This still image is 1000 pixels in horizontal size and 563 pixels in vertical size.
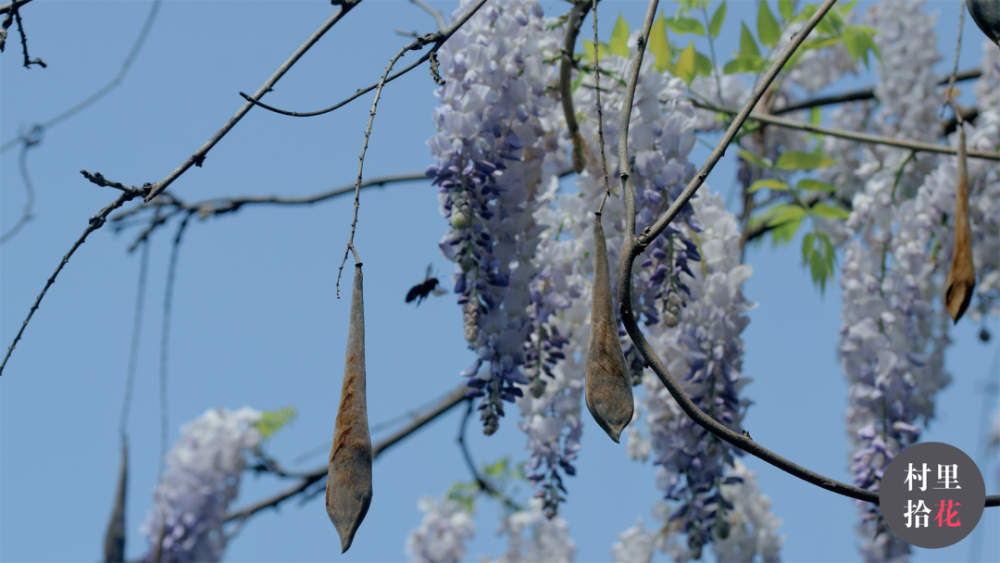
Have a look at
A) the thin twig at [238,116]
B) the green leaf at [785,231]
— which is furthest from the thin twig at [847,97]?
the thin twig at [238,116]

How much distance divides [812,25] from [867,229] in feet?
6.85

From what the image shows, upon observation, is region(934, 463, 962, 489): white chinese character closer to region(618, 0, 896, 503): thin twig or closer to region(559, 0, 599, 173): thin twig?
region(618, 0, 896, 503): thin twig

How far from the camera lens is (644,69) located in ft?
7.35

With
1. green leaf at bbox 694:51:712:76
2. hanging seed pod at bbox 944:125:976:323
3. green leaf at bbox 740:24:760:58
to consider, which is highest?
green leaf at bbox 740:24:760:58

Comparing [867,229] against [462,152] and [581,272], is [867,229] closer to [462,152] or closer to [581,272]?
[581,272]

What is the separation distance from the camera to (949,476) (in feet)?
4.80

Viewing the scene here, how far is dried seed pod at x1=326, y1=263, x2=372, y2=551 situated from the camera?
0.96 meters

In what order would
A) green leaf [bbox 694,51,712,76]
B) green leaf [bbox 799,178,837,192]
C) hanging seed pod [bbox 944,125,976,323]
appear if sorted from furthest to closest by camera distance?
green leaf [bbox 799,178,837,192] → green leaf [bbox 694,51,712,76] → hanging seed pod [bbox 944,125,976,323]

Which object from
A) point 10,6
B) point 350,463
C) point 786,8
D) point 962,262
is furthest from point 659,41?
point 350,463

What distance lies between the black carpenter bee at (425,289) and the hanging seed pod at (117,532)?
86cm

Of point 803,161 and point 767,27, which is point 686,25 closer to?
point 767,27

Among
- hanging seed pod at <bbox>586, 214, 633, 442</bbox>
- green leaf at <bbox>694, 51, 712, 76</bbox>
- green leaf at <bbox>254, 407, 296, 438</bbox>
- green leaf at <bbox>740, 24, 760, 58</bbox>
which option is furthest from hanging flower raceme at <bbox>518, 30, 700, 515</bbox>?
green leaf at <bbox>254, 407, 296, 438</bbox>

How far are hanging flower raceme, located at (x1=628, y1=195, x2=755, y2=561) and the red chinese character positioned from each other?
0.74 meters

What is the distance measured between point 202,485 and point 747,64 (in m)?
3.90
